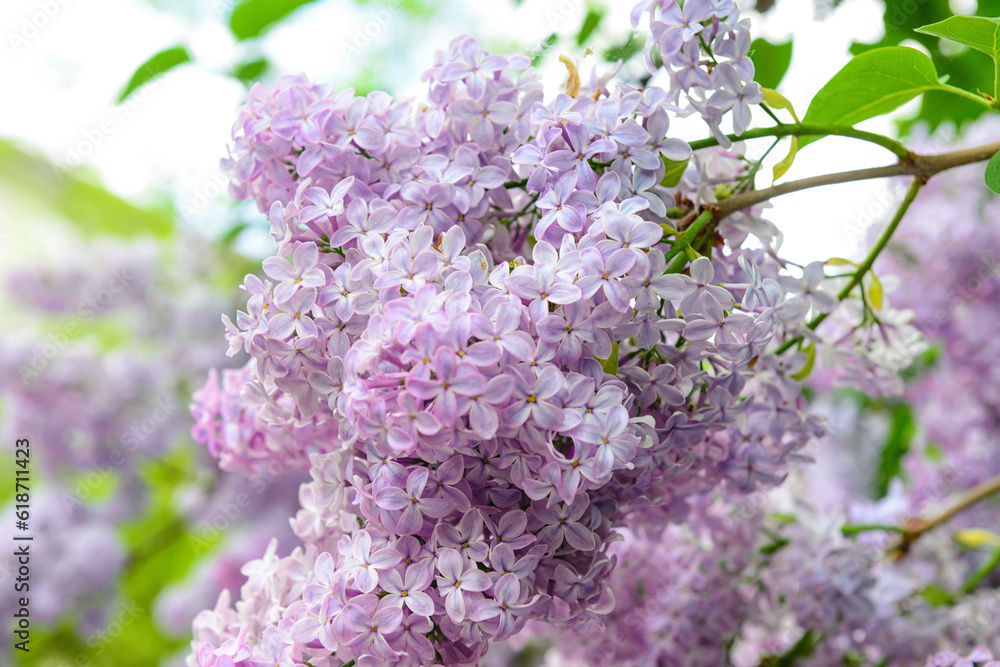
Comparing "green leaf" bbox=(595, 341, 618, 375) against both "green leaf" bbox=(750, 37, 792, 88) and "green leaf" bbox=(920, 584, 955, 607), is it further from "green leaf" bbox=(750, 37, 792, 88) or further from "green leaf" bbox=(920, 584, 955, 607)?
"green leaf" bbox=(920, 584, 955, 607)

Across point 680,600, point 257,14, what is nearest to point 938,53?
point 680,600

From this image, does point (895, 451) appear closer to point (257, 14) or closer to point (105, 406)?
point (257, 14)

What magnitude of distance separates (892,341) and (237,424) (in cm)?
59

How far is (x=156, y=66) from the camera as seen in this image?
94 centimetres

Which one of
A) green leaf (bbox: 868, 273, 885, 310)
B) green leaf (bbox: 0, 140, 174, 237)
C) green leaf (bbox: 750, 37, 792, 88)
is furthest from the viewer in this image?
green leaf (bbox: 0, 140, 174, 237)

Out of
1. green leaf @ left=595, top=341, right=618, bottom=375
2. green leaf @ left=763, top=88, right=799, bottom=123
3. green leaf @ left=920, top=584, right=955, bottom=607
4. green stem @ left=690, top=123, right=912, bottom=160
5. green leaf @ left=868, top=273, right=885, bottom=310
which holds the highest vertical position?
green leaf @ left=763, top=88, right=799, bottom=123

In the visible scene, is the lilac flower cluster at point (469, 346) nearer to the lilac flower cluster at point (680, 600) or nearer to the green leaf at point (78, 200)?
the lilac flower cluster at point (680, 600)

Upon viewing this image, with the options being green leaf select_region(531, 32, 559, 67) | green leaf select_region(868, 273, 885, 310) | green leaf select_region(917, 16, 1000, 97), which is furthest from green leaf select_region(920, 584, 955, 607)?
green leaf select_region(531, 32, 559, 67)

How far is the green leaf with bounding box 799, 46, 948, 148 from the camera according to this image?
553 mm

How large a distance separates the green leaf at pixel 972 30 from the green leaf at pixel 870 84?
1.3 inches

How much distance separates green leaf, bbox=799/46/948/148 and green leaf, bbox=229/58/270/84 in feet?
2.68

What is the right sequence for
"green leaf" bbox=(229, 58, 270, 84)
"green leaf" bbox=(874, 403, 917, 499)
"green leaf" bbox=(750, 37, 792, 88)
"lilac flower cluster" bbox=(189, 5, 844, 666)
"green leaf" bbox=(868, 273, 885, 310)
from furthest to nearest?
"green leaf" bbox=(874, 403, 917, 499), "green leaf" bbox=(229, 58, 270, 84), "green leaf" bbox=(750, 37, 792, 88), "green leaf" bbox=(868, 273, 885, 310), "lilac flower cluster" bbox=(189, 5, 844, 666)

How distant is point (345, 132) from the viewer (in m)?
0.53

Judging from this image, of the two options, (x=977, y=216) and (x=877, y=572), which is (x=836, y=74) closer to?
(x=877, y=572)
